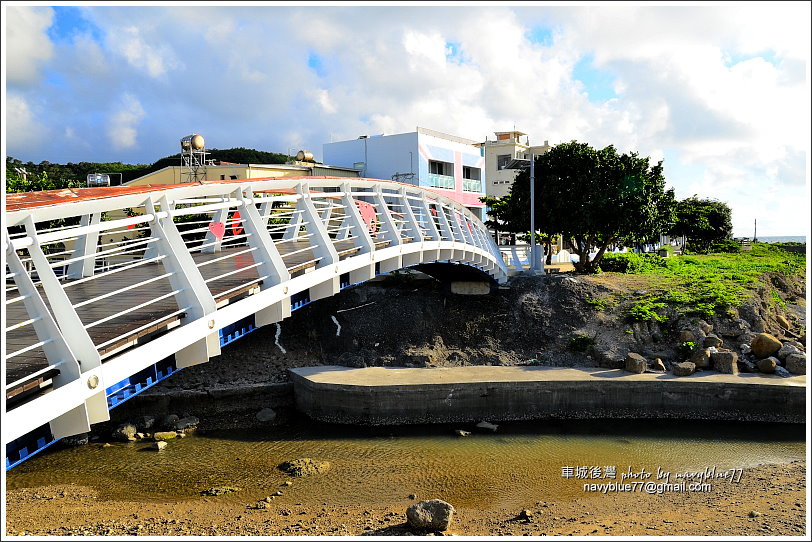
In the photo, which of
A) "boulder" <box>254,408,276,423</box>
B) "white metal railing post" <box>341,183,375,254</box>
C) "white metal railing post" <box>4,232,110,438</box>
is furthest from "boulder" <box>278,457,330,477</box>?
"white metal railing post" <box>4,232,110,438</box>

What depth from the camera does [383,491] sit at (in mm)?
11367

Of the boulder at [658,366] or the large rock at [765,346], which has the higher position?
the large rock at [765,346]

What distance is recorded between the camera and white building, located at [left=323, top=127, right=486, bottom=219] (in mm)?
34188

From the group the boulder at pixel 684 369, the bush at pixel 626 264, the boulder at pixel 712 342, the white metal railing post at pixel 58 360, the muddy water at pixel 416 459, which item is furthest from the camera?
the bush at pixel 626 264

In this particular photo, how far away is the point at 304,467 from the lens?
40.7ft

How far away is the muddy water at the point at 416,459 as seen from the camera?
11.4m

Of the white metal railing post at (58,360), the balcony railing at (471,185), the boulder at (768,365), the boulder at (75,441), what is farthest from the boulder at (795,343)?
the balcony railing at (471,185)

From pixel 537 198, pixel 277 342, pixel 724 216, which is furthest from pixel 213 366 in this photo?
pixel 724 216

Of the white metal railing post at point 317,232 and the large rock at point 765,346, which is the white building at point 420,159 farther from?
the white metal railing post at point 317,232

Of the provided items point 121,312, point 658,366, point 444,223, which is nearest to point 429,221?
point 444,223

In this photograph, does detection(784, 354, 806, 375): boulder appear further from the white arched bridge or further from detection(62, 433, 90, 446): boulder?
detection(62, 433, 90, 446): boulder

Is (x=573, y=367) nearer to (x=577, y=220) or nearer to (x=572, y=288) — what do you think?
(x=572, y=288)

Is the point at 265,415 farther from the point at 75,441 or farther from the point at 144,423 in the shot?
the point at 75,441

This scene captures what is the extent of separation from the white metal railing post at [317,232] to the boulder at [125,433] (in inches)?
272
